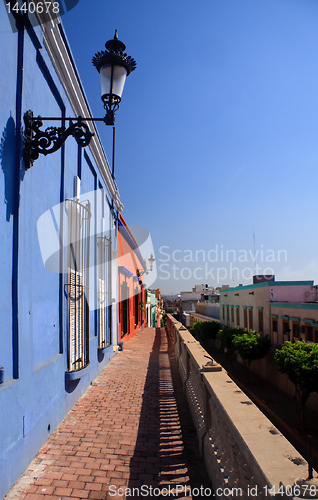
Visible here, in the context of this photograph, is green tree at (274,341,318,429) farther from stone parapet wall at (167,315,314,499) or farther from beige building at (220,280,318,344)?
stone parapet wall at (167,315,314,499)

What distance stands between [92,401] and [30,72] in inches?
198

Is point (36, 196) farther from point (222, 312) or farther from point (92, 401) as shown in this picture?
point (222, 312)

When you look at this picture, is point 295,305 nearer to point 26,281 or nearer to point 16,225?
point 26,281

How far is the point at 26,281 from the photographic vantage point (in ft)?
11.3

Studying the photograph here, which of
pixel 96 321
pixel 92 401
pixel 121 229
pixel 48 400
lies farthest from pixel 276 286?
pixel 48 400

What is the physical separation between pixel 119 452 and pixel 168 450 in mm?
568

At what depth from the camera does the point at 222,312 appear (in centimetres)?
3384

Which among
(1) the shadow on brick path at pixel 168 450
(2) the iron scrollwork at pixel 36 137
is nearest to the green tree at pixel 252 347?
(1) the shadow on brick path at pixel 168 450

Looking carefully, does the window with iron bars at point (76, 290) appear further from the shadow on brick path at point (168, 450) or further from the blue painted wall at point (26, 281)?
the shadow on brick path at point (168, 450)

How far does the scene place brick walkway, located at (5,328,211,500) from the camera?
9.78 feet

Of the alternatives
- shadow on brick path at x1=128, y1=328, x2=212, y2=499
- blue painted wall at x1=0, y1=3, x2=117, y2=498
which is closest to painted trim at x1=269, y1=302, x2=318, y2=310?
shadow on brick path at x1=128, y1=328, x2=212, y2=499

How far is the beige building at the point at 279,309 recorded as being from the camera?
15.8 m

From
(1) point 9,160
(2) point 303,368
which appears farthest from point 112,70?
(2) point 303,368

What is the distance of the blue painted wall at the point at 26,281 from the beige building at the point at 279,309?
13899 millimetres
